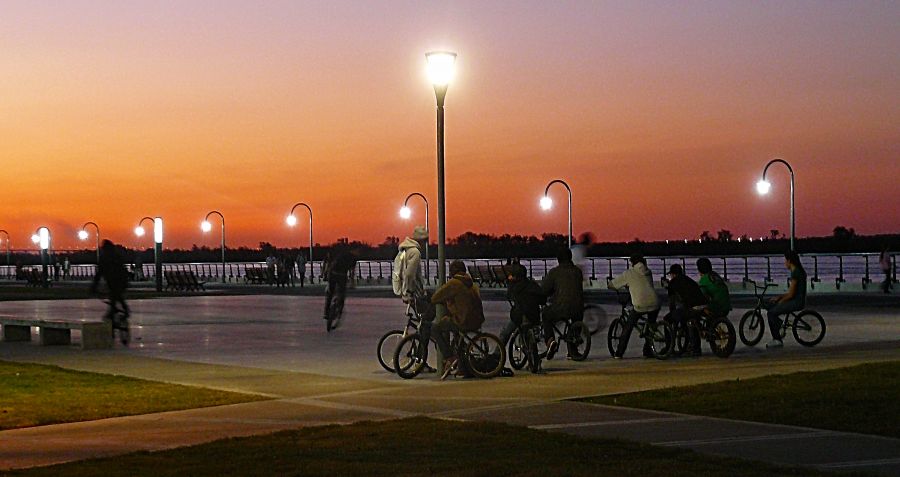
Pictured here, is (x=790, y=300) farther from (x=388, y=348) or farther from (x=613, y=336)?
(x=388, y=348)

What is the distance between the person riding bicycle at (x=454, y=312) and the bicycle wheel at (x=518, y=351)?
106cm

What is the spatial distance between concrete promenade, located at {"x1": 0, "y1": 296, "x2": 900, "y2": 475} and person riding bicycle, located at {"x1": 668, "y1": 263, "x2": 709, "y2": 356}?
2.08ft

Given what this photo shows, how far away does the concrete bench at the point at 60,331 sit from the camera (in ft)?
78.5

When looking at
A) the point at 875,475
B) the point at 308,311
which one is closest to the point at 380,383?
the point at 875,475

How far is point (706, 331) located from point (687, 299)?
0.53 metres

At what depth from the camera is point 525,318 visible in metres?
18.7

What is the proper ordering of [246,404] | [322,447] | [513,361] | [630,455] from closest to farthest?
[630,455] < [322,447] < [246,404] < [513,361]

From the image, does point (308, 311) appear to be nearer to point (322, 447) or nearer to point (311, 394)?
point (311, 394)

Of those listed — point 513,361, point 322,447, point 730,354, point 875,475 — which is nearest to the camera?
point 875,475

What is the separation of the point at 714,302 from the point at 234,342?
9.06 m

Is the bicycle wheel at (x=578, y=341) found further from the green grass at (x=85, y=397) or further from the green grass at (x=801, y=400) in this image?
the green grass at (x=85, y=397)

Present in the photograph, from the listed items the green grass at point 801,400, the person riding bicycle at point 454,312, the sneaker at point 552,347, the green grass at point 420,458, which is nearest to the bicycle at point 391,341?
the person riding bicycle at point 454,312

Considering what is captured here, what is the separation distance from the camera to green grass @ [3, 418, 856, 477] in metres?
9.98

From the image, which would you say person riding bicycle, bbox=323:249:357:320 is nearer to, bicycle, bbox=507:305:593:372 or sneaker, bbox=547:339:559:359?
bicycle, bbox=507:305:593:372
